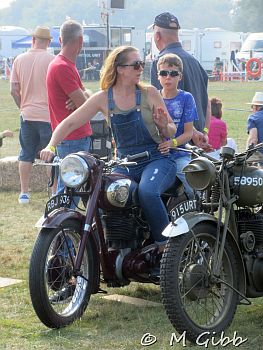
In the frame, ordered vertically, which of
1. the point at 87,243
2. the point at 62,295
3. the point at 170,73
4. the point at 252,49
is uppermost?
the point at 170,73

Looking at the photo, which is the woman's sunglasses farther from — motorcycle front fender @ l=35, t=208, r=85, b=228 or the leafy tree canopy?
the leafy tree canopy

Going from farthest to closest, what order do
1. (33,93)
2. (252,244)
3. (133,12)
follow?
(133,12)
(33,93)
(252,244)

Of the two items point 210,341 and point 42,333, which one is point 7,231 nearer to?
point 42,333

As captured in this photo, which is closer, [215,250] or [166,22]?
[215,250]

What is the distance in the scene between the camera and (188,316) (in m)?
4.74

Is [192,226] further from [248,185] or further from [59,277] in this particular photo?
[59,277]

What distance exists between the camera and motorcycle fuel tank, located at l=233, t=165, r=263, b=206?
497 centimetres

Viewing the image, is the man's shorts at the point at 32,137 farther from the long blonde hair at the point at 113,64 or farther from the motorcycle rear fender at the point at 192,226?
the motorcycle rear fender at the point at 192,226

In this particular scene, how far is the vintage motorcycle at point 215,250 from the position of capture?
15.5 feet

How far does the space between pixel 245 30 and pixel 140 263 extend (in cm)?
11303

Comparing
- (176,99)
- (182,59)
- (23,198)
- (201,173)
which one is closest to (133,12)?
(23,198)

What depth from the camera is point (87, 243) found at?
5.26 metres

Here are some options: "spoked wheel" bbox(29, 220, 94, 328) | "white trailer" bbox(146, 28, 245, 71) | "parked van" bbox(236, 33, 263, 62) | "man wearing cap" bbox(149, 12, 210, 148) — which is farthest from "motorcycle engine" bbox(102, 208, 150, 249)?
"white trailer" bbox(146, 28, 245, 71)

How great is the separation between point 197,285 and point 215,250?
0.22 meters
